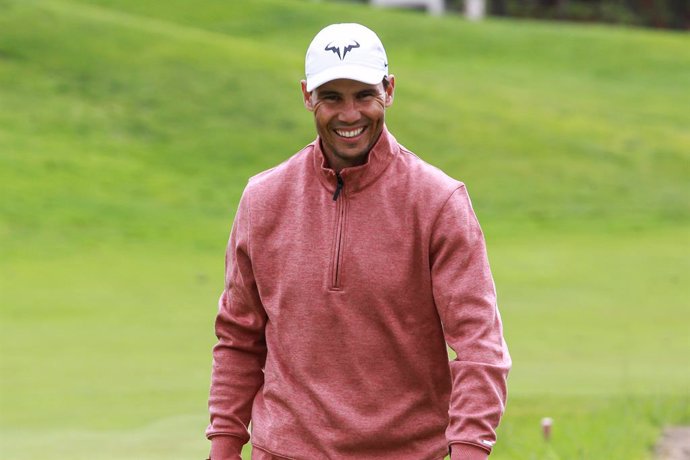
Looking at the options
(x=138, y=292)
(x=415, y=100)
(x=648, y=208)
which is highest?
(x=415, y=100)

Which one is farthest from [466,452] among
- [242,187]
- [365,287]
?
[242,187]

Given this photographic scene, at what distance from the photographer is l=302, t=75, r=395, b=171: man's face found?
3.89 metres

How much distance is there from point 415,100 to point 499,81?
447 centimetres

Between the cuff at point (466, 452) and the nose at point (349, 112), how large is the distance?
785mm

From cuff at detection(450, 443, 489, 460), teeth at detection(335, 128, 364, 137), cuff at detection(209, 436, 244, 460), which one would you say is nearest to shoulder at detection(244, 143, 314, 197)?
teeth at detection(335, 128, 364, 137)

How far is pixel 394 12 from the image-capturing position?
3903 centimetres

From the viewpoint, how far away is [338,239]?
152 inches

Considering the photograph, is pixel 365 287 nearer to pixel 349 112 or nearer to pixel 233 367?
pixel 349 112

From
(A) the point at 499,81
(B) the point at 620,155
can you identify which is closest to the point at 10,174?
(B) the point at 620,155

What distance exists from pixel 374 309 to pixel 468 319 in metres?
0.22

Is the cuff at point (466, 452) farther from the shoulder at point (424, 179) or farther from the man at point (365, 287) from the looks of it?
the shoulder at point (424, 179)

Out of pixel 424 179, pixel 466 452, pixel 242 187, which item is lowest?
pixel 466 452

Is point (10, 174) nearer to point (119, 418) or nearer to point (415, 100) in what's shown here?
point (415, 100)

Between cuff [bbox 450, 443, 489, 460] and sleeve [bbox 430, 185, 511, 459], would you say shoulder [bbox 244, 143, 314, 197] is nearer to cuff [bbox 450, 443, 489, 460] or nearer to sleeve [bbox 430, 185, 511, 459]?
sleeve [bbox 430, 185, 511, 459]
